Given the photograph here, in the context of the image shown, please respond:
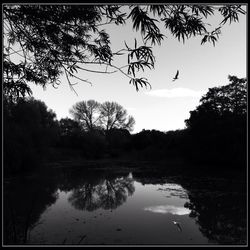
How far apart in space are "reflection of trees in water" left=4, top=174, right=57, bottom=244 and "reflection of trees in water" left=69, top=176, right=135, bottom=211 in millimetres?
1028

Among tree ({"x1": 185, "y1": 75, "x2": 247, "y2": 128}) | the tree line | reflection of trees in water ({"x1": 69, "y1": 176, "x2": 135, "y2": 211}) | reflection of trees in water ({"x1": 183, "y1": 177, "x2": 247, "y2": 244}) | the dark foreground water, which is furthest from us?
tree ({"x1": 185, "y1": 75, "x2": 247, "y2": 128})

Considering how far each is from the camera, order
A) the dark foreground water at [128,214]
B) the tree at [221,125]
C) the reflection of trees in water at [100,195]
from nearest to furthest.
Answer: the dark foreground water at [128,214]
the reflection of trees in water at [100,195]
the tree at [221,125]

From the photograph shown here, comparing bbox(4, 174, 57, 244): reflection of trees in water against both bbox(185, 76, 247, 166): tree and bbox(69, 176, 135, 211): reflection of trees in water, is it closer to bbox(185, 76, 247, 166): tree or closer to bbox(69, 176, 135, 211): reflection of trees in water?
bbox(69, 176, 135, 211): reflection of trees in water

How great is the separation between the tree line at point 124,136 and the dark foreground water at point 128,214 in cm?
212

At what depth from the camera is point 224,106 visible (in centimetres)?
2375

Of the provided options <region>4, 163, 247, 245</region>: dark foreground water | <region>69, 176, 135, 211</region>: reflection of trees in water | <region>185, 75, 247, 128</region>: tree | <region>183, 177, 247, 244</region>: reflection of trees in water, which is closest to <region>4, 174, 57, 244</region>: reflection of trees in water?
<region>4, 163, 247, 245</region>: dark foreground water

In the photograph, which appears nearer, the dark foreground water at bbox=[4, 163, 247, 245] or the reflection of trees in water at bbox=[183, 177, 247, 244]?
the dark foreground water at bbox=[4, 163, 247, 245]

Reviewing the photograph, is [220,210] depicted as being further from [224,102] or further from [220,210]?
[224,102]

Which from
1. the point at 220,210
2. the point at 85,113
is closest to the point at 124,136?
the point at 85,113

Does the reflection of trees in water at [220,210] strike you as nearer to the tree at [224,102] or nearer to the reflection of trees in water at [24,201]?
the reflection of trees in water at [24,201]

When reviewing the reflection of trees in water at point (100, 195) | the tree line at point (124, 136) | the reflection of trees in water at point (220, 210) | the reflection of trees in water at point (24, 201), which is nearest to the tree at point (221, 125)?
the tree line at point (124, 136)

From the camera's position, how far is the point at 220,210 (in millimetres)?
8602

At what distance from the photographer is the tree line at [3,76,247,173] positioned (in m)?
18.4

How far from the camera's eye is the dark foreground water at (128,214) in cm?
607
